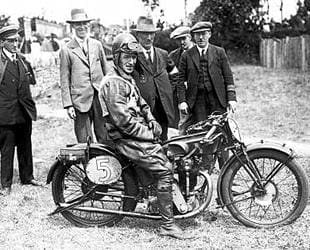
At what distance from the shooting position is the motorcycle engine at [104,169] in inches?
203

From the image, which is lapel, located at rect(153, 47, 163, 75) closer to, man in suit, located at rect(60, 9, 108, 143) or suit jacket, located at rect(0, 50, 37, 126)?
man in suit, located at rect(60, 9, 108, 143)

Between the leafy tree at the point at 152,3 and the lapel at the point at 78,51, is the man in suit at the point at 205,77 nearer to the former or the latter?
the lapel at the point at 78,51

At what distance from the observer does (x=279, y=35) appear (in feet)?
98.7

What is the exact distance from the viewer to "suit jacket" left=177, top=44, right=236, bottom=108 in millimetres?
6570

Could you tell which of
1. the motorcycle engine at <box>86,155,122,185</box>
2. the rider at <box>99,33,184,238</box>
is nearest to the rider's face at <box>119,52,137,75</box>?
the rider at <box>99,33,184,238</box>

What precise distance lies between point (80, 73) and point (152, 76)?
91 cm

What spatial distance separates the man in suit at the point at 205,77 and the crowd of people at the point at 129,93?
12mm

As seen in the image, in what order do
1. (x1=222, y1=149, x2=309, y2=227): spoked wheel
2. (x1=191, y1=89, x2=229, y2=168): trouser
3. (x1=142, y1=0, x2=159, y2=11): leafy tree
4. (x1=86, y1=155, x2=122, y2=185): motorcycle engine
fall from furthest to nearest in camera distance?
1. (x1=142, y1=0, x2=159, y2=11): leafy tree
2. (x1=191, y1=89, x2=229, y2=168): trouser
3. (x1=86, y1=155, x2=122, y2=185): motorcycle engine
4. (x1=222, y1=149, x2=309, y2=227): spoked wheel

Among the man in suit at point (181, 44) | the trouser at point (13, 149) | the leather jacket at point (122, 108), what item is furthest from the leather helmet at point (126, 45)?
the trouser at point (13, 149)

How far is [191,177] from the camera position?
5.16 metres

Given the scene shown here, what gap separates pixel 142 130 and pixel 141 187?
0.57 meters

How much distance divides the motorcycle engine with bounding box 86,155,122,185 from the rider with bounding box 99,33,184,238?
6.2 inches

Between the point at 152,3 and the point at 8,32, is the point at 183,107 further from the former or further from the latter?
the point at 152,3

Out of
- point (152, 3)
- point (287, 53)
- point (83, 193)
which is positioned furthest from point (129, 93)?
point (152, 3)
